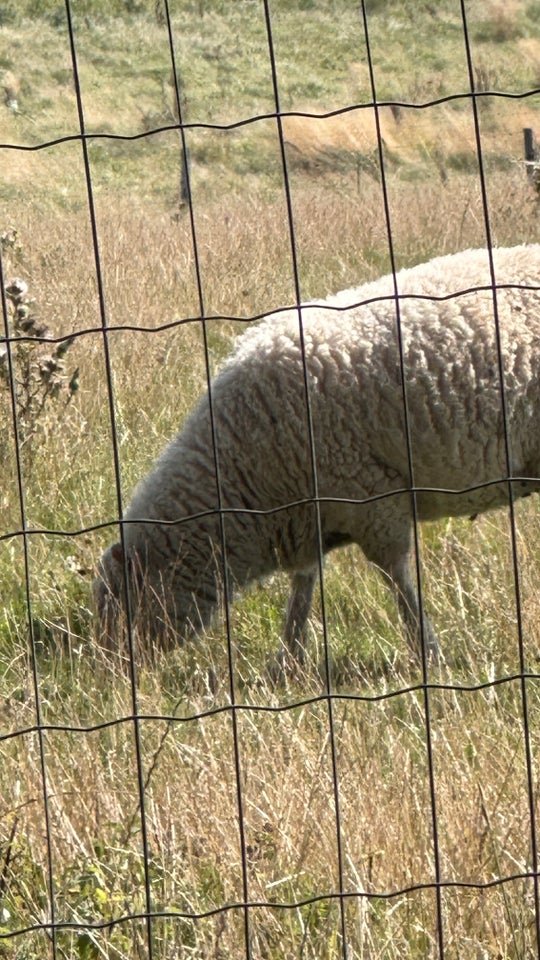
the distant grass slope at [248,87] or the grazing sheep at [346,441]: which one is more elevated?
the distant grass slope at [248,87]

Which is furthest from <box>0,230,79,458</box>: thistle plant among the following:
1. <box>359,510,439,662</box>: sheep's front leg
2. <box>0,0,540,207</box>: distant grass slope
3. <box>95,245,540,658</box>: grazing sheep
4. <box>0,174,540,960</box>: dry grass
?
<box>0,0,540,207</box>: distant grass slope

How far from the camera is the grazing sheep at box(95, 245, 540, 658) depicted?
5367 mm

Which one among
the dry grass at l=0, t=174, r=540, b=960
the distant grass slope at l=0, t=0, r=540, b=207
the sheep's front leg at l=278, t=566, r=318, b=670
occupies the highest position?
the distant grass slope at l=0, t=0, r=540, b=207

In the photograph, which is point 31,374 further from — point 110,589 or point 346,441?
point 346,441

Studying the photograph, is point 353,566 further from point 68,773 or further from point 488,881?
point 488,881

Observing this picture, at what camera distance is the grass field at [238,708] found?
9.79 ft

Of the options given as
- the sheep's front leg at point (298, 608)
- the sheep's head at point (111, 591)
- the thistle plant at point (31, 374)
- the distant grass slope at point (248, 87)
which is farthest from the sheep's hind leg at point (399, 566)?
the distant grass slope at point (248, 87)

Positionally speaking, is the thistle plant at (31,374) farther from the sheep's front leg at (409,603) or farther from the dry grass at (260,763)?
the sheep's front leg at (409,603)

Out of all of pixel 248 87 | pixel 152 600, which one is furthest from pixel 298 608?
pixel 248 87

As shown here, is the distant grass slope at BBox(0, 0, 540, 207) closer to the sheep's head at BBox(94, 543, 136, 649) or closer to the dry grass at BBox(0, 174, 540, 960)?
the dry grass at BBox(0, 174, 540, 960)

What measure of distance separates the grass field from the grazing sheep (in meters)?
0.22

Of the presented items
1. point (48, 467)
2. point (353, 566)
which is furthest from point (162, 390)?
point (353, 566)

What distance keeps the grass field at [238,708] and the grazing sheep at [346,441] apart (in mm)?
215

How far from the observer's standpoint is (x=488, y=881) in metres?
3.09
